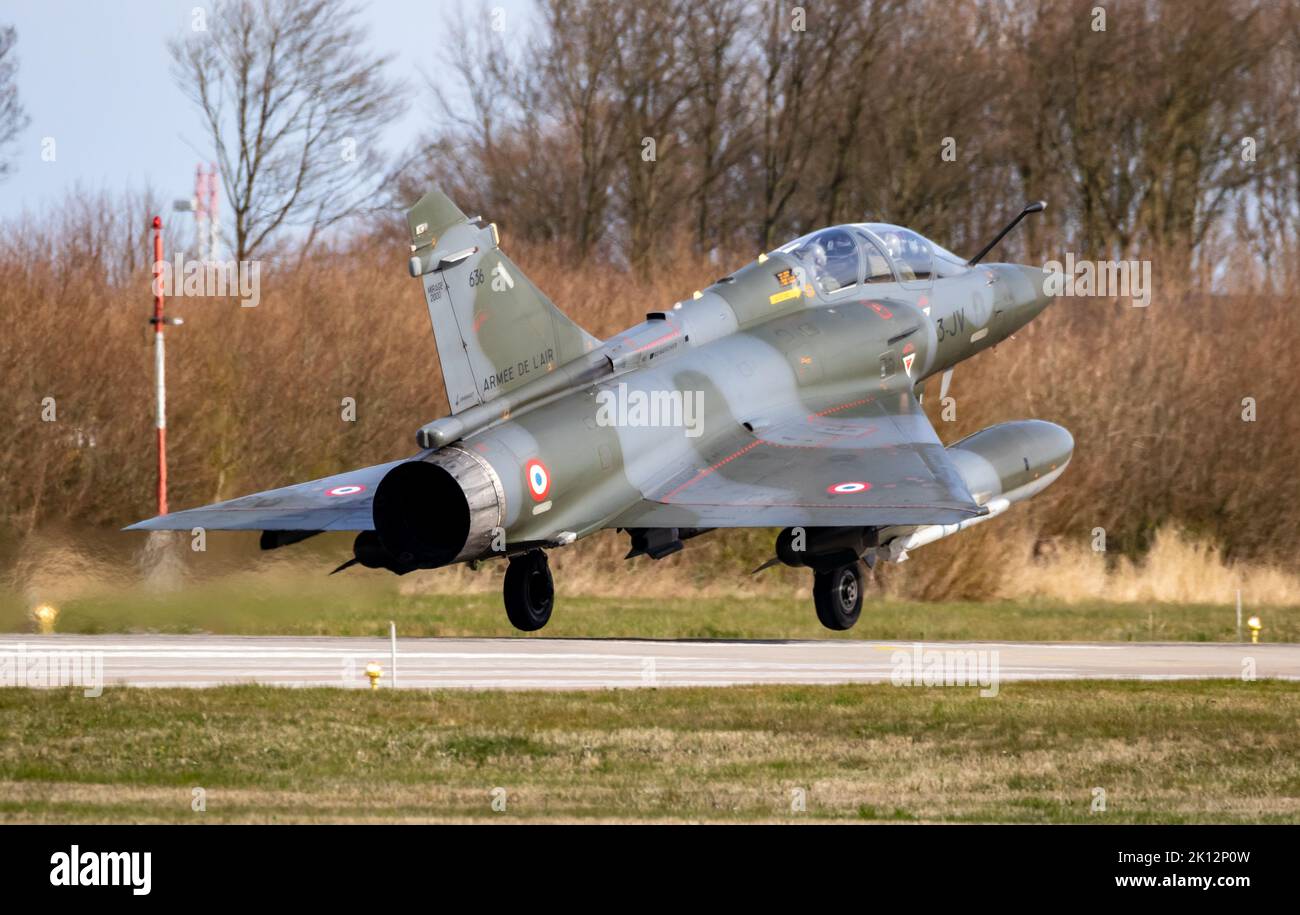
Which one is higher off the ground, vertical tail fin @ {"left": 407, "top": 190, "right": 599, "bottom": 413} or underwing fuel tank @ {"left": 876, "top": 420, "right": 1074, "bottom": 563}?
vertical tail fin @ {"left": 407, "top": 190, "right": 599, "bottom": 413}

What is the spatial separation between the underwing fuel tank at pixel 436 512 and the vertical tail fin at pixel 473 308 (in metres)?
0.76

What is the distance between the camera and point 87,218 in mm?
44188

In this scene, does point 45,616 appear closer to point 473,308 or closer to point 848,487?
point 473,308

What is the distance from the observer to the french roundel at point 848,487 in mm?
17453

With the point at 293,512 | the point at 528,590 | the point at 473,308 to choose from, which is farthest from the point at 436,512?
the point at 473,308

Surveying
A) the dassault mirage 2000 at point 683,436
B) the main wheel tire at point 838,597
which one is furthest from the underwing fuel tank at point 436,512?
the main wheel tire at point 838,597

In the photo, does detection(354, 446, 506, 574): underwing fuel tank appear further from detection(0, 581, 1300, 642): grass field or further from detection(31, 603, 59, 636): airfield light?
detection(0, 581, 1300, 642): grass field

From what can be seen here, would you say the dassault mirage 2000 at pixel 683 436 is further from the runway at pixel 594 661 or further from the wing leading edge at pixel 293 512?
the runway at pixel 594 661

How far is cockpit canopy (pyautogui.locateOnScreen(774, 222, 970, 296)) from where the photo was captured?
19891 mm

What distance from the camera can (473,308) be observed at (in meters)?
16.6

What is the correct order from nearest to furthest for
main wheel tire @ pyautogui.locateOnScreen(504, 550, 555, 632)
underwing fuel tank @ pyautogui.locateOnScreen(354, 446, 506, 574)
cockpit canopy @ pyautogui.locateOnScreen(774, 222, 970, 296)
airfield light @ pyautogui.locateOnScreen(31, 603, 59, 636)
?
underwing fuel tank @ pyautogui.locateOnScreen(354, 446, 506, 574) → main wheel tire @ pyautogui.locateOnScreen(504, 550, 555, 632) → cockpit canopy @ pyautogui.locateOnScreen(774, 222, 970, 296) → airfield light @ pyautogui.locateOnScreen(31, 603, 59, 636)

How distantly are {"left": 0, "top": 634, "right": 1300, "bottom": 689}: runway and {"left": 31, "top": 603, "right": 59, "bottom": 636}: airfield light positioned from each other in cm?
20

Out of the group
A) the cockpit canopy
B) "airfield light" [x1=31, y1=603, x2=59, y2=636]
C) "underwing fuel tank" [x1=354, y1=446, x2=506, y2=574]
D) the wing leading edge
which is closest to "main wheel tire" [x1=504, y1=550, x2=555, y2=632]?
"underwing fuel tank" [x1=354, y1=446, x2=506, y2=574]
